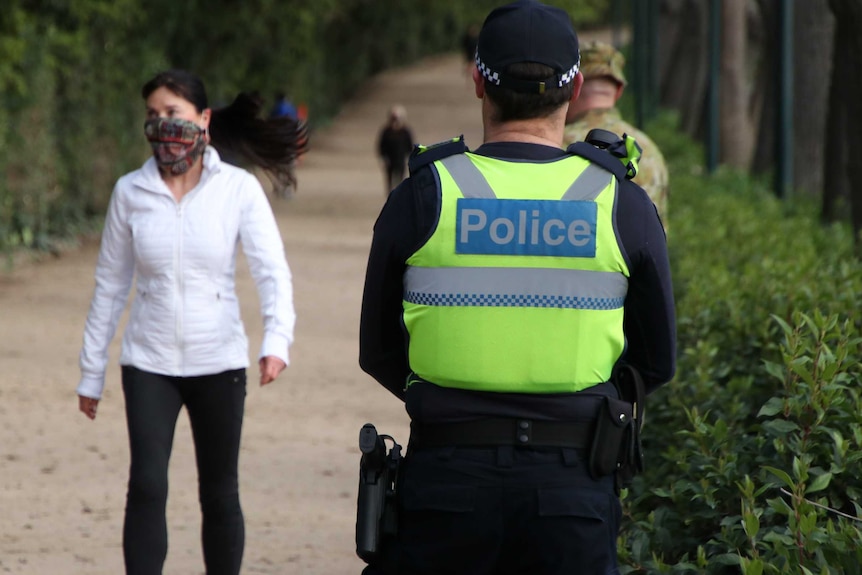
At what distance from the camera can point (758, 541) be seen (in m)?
3.47

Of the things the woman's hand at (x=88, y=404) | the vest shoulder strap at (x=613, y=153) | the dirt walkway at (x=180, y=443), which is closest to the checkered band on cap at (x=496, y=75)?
the vest shoulder strap at (x=613, y=153)

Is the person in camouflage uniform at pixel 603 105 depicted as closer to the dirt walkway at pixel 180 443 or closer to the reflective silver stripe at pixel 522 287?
the dirt walkway at pixel 180 443

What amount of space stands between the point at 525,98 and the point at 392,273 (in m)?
0.44

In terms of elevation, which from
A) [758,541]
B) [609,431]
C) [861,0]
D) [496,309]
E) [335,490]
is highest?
[861,0]

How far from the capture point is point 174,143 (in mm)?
5238

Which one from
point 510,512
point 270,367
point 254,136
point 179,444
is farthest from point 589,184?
point 179,444

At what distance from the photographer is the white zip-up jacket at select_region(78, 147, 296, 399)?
518 cm

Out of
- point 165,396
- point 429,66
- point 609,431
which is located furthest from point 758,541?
point 429,66

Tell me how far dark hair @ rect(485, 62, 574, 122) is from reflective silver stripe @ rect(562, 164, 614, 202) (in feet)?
0.51

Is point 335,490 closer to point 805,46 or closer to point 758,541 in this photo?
point 758,541

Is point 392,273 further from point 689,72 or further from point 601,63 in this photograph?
point 689,72

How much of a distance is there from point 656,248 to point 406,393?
1.95 feet

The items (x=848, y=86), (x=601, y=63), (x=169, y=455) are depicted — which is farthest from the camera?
(x=848, y=86)

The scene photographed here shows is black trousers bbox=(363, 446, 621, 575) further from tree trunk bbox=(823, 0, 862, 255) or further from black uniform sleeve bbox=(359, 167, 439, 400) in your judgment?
tree trunk bbox=(823, 0, 862, 255)
